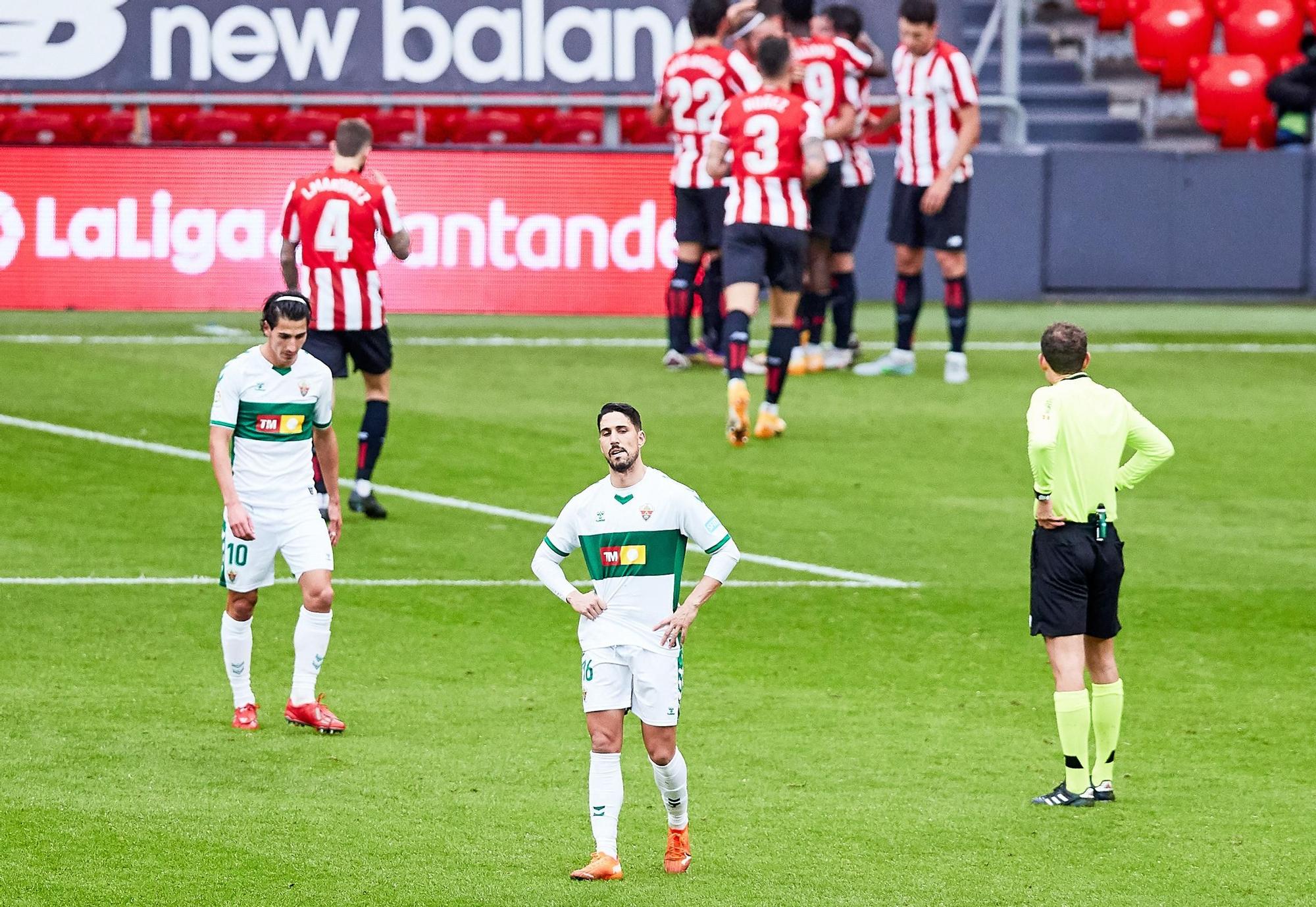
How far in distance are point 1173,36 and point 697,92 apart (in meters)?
11.3

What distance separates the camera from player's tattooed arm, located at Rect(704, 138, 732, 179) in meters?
14.0

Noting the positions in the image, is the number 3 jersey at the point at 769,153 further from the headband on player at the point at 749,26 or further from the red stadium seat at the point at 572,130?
the red stadium seat at the point at 572,130

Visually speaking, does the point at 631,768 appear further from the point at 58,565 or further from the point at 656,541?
the point at 58,565

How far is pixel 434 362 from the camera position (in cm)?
1736

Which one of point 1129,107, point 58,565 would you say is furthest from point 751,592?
point 1129,107

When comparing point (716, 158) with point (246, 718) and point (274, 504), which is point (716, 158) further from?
point (246, 718)

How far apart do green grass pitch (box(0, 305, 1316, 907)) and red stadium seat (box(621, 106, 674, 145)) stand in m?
6.14

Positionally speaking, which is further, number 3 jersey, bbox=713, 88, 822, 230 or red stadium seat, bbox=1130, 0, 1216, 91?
red stadium seat, bbox=1130, 0, 1216, 91

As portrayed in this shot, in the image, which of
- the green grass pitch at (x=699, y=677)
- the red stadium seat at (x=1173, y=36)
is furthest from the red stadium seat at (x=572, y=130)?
the red stadium seat at (x=1173, y=36)

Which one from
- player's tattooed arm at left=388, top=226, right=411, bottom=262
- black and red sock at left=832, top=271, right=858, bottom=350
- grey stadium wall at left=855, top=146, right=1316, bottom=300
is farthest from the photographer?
grey stadium wall at left=855, top=146, right=1316, bottom=300

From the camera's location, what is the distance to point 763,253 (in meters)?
14.2

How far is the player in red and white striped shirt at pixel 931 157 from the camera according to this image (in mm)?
15492

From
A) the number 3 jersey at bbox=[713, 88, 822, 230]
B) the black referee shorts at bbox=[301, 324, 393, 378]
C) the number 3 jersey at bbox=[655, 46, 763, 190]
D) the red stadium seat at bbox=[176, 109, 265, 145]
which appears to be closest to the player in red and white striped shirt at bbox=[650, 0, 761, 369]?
the number 3 jersey at bbox=[655, 46, 763, 190]

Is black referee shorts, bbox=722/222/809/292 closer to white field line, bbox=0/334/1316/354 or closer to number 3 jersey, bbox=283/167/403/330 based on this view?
number 3 jersey, bbox=283/167/403/330
